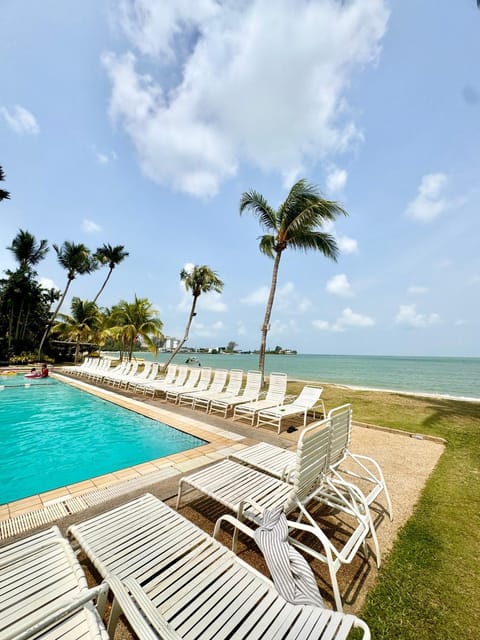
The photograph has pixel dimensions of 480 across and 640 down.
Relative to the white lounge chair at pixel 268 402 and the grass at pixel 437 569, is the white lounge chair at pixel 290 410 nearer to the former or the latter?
the white lounge chair at pixel 268 402

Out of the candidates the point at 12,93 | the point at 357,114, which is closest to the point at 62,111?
the point at 12,93

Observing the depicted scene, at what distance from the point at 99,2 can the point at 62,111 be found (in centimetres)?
415

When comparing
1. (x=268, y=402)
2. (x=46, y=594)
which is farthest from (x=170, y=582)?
(x=268, y=402)

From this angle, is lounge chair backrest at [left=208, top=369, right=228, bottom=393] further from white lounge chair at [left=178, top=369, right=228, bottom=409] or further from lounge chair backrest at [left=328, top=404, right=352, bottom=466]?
lounge chair backrest at [left=328, top=404, right=352, bottom=466]

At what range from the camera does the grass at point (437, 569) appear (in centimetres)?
196

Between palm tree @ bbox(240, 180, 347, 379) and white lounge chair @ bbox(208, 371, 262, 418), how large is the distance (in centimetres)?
184

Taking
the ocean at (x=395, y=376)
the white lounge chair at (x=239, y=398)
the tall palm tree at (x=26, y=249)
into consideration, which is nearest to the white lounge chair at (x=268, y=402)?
the white lounge chair at (x=239, y=398)

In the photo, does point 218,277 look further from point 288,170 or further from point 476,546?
point 476,546

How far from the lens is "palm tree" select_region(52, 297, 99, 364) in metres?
27.6

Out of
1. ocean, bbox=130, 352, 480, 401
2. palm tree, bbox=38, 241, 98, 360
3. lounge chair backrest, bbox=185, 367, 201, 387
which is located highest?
palm tree, bbox=38, 241, 98, 360

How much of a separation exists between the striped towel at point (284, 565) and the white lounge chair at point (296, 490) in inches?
5.4

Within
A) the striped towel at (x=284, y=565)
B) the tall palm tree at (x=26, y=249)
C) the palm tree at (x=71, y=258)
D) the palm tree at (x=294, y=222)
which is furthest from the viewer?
the tall palm tree at (x=26, y=249)

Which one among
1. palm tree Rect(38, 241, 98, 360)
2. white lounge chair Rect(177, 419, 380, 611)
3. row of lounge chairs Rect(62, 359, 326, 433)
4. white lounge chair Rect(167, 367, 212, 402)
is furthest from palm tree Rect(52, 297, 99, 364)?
white lounge chair Rect(177, 419, 380, 611)

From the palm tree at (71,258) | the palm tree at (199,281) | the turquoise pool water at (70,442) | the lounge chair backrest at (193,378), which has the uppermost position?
the palm tree at (71,258)
